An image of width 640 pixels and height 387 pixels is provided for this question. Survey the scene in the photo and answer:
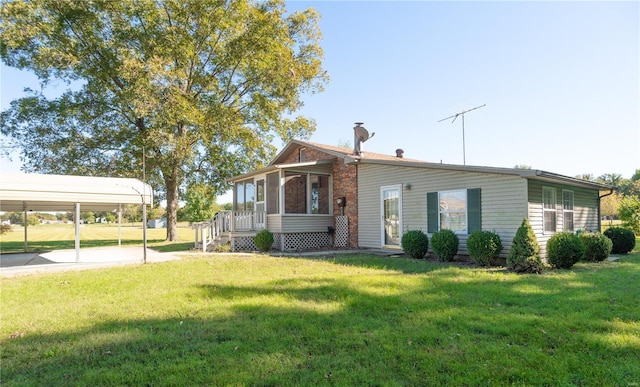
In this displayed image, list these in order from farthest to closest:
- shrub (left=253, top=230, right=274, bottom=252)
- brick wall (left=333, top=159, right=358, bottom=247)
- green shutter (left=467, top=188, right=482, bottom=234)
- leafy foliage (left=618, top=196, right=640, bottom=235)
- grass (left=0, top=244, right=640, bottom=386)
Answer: leafy foliage (left=618, top=196, right=640, bottom=235)
brick wall (left=333, top=159, right=358, bottom=247)
shrub (left=253, top=230, right=274, bottom=252)
green shutter (left=467, top=188, right=482, bottom=234)
grass (left=0, top=244, right=640, bottom=386)

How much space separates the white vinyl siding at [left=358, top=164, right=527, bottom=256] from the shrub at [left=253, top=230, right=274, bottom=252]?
3428mm

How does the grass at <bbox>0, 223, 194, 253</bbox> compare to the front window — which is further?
the grass at <bbox>0, 223, 194, 253</bbox>

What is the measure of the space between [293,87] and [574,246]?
1668 cm

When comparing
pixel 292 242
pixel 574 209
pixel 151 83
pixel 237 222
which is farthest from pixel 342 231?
pixel 151 83

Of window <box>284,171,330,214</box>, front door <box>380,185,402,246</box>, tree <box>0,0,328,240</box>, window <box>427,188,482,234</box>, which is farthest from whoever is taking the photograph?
tree <box>0,0,328,240</box>

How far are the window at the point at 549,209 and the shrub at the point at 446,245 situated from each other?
2.49 metres

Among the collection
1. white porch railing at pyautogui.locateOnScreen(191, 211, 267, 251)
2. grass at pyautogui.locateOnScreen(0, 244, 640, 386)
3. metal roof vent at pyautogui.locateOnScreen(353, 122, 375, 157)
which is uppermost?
metal roof vent at pyautogui.locateOnScreen(353, 122, 375, 157)

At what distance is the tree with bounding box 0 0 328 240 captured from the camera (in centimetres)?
1711

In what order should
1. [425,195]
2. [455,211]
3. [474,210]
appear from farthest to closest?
[425,195] < [455,211] < [474,210]

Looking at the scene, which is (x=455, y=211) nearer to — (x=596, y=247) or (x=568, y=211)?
(x=596, y=247)

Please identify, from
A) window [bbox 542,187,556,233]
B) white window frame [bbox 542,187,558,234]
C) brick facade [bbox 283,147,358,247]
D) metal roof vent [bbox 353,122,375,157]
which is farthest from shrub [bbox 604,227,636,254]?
metal roof vent [bbox 353,122,375,157]

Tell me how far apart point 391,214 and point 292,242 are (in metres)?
4.13

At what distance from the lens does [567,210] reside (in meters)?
11.5

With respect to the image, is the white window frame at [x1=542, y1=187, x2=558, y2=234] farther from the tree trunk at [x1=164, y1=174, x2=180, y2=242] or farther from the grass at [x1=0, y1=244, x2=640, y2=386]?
the tree trunk at [x1=164, y1=174, x2=180, y2=242]
